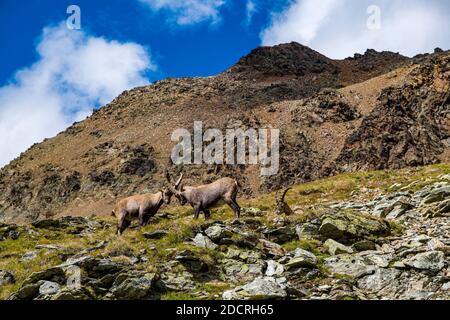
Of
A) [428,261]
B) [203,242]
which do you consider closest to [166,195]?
[203,242]

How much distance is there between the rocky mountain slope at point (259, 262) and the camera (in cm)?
1441

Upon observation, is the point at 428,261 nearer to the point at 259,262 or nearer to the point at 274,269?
the point at 274,269

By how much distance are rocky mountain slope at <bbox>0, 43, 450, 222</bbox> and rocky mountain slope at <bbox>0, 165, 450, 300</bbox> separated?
5569 centimetres

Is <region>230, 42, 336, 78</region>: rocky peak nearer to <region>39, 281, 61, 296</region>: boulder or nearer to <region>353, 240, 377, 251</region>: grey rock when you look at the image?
<region>353, 240, 377, 251</region>: grey rock

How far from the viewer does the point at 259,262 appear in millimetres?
16953

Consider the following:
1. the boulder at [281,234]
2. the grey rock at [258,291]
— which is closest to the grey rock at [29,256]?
the boulder at [281,234]

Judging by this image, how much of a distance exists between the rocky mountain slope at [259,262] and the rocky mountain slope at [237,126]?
5569cm

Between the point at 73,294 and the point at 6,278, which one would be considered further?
the point at 6,278

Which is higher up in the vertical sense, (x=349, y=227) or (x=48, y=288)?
(x=349, y=227)

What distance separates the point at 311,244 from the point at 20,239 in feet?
56.5

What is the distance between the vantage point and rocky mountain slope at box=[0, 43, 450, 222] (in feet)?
261

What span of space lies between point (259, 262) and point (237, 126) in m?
82.5
